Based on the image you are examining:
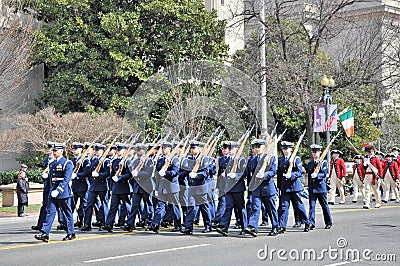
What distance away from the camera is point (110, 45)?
33.1 metres

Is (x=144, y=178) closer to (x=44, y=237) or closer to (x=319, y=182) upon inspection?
(x=44, y=237)

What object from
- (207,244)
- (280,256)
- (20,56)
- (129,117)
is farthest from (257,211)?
(129,117)

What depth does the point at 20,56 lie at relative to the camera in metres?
25.9

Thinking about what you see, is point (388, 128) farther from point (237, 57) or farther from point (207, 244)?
point (207, 244)

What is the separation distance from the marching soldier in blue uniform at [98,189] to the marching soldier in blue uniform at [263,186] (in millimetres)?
3403

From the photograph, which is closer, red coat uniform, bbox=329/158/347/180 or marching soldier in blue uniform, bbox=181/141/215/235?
marching soldier in blue uniform, bbox=181/141/215/235

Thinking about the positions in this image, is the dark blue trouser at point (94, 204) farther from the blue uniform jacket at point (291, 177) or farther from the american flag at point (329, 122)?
the american flag at point (329, 122)

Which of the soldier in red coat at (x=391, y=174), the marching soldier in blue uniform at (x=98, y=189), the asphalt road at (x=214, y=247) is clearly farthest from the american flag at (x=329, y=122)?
the marching soldier in blue uniform at (x=98, y=189)

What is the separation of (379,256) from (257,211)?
3.15 meters

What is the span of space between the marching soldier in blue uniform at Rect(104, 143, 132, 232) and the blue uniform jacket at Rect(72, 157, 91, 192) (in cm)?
59

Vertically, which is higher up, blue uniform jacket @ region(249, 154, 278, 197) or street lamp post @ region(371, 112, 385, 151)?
street lamp post @ region(371, 112, 385, 151)

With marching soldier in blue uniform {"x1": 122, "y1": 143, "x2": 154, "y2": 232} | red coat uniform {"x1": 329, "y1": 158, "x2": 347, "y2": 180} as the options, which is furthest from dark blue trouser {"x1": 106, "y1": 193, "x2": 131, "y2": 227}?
red coat uniform {"x1": 329, "y1": 158, "x2": 347, "y2": 180}

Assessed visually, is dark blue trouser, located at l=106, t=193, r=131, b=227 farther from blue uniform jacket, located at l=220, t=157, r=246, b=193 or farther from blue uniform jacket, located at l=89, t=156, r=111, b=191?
blue uniform jacket, located at l=220, t=157, r=246, b=193

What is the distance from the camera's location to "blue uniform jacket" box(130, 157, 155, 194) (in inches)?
588
